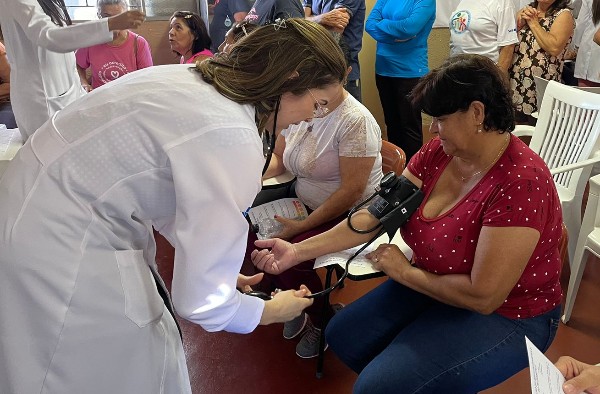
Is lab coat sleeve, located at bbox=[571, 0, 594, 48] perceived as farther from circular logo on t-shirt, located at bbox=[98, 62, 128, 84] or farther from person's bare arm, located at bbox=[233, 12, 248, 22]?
circular logo on t-shirt, located at bbox=[98, 62, 128, 84]

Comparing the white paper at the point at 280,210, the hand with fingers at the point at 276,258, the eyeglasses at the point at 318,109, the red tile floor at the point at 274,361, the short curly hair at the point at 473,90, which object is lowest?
the red tile floor at the point at 274,361

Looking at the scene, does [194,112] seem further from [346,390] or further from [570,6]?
[570,6]

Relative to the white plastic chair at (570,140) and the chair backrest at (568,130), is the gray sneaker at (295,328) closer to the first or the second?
the white plastic chair at (570,140)

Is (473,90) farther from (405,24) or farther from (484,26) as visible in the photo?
(484,26)

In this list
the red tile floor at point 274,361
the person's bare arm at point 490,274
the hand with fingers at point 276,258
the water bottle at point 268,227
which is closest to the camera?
the person's bare arm at point 490,274

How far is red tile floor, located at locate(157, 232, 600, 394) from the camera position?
200cm

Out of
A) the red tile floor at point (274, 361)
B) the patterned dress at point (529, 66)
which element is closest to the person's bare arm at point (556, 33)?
the patterned dress at point (529, 66)

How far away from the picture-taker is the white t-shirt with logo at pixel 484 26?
3.47 metres

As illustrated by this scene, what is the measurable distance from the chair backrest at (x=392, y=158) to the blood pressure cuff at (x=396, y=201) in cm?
60

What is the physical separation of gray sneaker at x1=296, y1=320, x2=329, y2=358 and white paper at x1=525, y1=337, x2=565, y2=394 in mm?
1114

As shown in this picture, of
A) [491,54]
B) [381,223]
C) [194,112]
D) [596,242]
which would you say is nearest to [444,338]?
[381,223]

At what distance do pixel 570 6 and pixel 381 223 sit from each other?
245 centimetres

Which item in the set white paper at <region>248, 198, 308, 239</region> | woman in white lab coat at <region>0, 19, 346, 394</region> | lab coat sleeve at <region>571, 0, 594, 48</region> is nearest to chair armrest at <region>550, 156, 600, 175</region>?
white paper at <region>248, 198, 308, 239</region>

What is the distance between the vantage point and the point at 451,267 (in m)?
1.45
